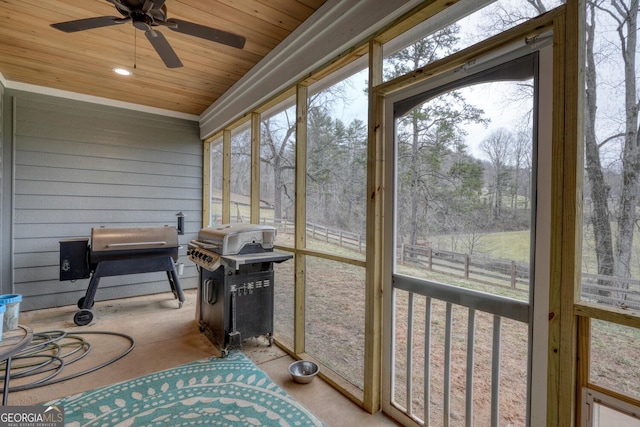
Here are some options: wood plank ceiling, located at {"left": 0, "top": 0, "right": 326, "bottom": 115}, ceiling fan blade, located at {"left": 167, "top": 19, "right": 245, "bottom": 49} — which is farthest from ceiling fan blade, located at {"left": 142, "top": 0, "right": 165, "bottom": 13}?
wood plank ceiling, located at {"left": 0, "top": 0, "right": 326, "bottom": 115}

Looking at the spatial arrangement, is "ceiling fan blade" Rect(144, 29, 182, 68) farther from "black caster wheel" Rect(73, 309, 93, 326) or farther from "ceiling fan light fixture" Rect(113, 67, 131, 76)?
"black caster wheel" Rect(73, 309, 93, 326)

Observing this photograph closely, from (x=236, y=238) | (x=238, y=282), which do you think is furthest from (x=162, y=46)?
(x=238, y=282)

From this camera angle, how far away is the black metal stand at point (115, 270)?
138 inches

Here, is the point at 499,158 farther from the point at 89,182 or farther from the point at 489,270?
the point at 89,182

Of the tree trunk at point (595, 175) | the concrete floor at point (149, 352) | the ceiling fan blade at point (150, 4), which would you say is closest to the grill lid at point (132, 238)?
the concrete floor at point (149, 352)

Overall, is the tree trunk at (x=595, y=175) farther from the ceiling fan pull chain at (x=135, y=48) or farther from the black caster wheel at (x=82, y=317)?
the black caster wheel at (x=82, y=317)

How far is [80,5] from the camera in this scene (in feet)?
7.77

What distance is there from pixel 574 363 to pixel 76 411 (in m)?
2.74

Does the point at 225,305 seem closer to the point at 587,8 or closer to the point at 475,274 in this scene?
the point at 475,274

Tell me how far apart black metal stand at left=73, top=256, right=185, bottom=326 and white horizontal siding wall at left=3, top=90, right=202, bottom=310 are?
2.59 feet

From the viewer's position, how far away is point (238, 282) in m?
2.75

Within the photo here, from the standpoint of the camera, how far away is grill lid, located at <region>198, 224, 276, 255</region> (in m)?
2.76

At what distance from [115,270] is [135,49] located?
98.9 inches

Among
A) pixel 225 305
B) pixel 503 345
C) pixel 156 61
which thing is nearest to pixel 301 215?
pixel 225 305
